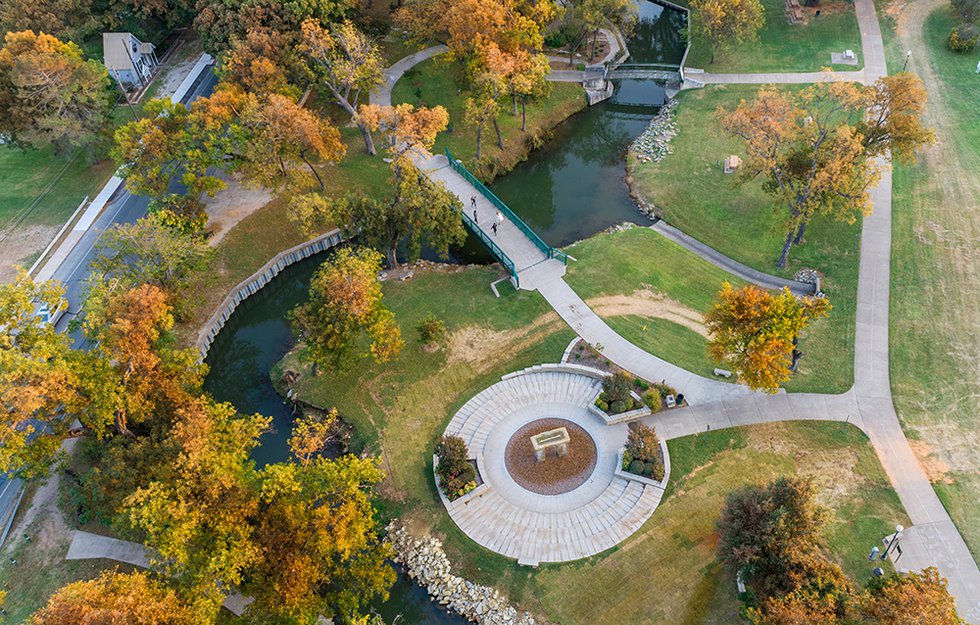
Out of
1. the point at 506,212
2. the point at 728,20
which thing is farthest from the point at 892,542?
the point at 728,20

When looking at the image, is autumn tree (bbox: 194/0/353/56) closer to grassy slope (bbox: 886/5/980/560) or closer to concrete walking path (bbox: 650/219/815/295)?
concrete walking path (bbox: 650/219/815/295)

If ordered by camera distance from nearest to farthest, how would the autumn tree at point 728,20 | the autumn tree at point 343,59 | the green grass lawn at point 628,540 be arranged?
the green grass lawn at point 628,540
the autumn tree at point 343,59
the autumn tree at point 728,20

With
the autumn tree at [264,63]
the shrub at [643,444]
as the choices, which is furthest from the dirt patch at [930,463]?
the autumn tree at [264,63]

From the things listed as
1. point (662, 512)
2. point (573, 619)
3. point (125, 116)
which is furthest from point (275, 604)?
point (125, 116)

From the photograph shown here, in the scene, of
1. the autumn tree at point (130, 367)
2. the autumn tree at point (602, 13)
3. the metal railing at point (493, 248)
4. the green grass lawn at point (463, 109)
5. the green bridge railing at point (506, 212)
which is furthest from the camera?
the autumn tree at point (602, 13)

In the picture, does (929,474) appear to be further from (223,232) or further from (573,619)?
(223,232)

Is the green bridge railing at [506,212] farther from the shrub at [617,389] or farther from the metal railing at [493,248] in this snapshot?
the shrub at [617,389]

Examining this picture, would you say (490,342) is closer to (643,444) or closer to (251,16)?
(643,444)
